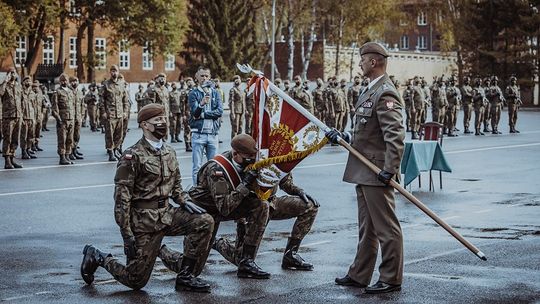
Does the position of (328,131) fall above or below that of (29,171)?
above

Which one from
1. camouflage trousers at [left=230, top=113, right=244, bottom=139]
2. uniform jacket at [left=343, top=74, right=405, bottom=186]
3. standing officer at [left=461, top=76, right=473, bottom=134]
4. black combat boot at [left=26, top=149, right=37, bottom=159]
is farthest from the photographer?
standing officer at [left=461, top=76, right=473, bottom=134]

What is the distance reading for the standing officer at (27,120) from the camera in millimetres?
26656

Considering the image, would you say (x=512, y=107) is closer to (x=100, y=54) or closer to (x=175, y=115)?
(x=175, y=115)

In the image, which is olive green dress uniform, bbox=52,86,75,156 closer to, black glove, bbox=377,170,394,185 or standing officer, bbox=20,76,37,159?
standing officer, bbox=20,76,37,159

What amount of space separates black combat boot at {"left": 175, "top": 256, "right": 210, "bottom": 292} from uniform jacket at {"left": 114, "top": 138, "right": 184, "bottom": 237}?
425 millimetres

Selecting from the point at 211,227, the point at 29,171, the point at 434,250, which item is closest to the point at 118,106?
the point at 29,171

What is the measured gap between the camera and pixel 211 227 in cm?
995

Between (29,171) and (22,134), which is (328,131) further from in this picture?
(22,134)

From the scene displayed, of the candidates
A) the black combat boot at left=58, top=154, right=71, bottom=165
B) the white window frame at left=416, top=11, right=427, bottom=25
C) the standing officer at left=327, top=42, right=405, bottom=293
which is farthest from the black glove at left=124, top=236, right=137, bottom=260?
the white window frame at left=416, top=11, right=427, bottom=25

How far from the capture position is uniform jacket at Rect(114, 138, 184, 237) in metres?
9.59

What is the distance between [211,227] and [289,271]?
1.31 meters

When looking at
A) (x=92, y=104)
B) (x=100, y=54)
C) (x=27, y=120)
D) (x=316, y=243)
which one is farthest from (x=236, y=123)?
(x=100, y=54)

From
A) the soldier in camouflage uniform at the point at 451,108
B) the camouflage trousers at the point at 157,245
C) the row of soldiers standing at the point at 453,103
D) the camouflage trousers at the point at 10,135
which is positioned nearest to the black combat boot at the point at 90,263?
the camouflage trousers at the point at 157,245

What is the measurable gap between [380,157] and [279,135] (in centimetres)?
105
